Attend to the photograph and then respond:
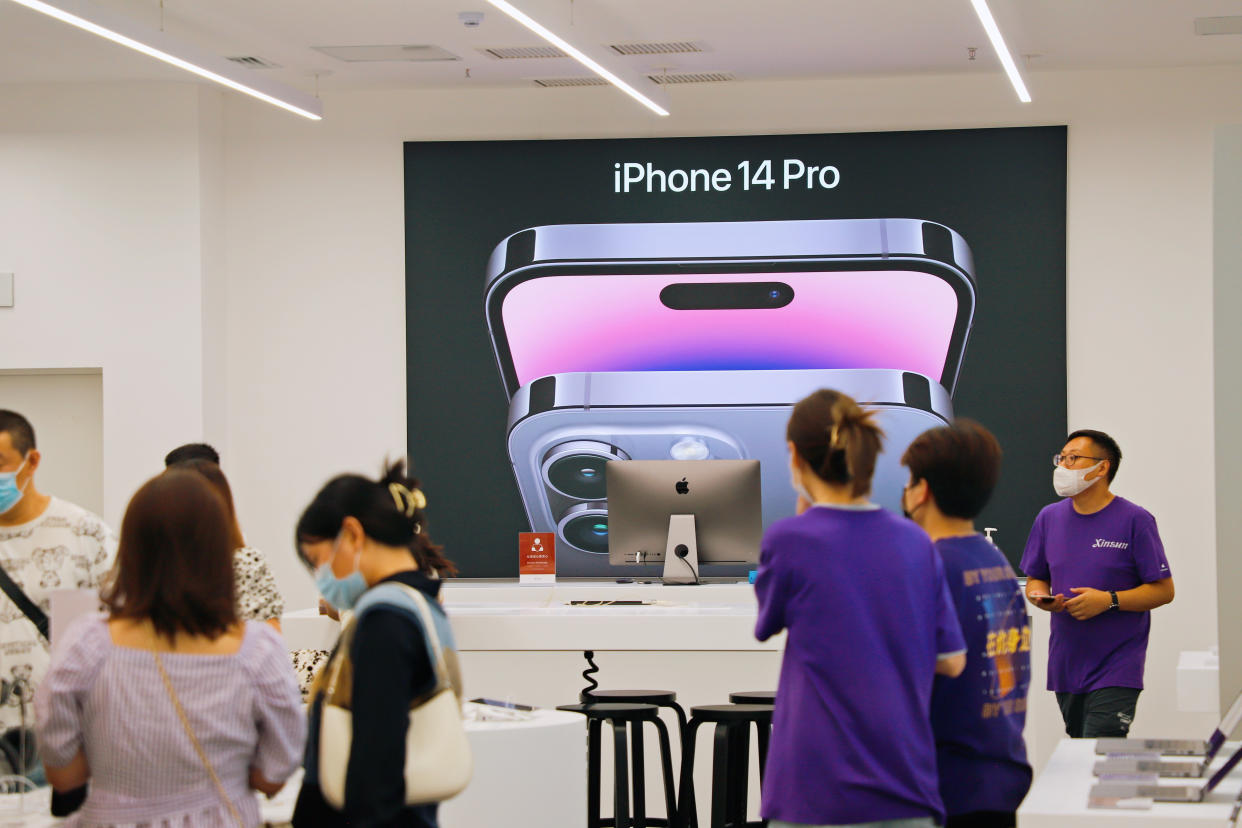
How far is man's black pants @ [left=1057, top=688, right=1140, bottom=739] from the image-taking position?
441 centimetres

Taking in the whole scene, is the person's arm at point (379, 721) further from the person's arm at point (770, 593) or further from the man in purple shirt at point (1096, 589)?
the man in purple shirt at point (1096, 589)

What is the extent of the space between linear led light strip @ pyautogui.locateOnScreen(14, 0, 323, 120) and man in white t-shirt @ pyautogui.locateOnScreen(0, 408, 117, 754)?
1.69 meters

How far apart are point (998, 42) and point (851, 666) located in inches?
141

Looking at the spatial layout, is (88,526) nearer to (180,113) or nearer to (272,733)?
(272,733)

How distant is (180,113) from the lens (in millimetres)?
6965

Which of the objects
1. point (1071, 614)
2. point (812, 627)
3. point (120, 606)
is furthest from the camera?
point (1071, 614)

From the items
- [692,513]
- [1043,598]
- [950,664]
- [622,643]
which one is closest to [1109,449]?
[1043,598]

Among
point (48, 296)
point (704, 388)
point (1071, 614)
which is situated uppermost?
point (48, 296)

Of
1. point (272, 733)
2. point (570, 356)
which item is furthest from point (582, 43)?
point (272, 733)

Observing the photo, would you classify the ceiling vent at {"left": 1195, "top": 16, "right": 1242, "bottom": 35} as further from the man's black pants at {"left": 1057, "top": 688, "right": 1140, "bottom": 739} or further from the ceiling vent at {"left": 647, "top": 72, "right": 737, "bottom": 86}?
the man's black pants at {"left": 1057, "top": 688, "right": 1140, "bottom": 739}

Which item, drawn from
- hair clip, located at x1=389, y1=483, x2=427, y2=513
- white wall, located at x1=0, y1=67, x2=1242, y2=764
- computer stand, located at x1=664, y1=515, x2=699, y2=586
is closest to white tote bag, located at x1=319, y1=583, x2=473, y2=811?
hair clip, located at x1=389, y1=483, x2=427, y2=513

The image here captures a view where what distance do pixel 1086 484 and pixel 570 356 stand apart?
3228 mm

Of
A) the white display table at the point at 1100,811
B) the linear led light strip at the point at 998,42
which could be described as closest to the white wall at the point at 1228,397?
the linear led light strip at the point at 998,42

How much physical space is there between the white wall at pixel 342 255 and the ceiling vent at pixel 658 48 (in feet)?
2.25
